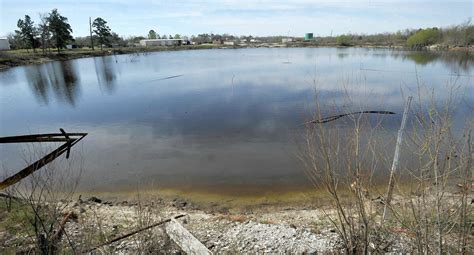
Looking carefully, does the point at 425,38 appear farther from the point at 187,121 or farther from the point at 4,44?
the point at 4,44

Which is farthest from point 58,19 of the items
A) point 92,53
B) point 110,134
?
point 110,134

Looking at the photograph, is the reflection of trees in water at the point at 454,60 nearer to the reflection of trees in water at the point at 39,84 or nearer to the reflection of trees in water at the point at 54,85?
the reflection of trees in water at the point at 54,85

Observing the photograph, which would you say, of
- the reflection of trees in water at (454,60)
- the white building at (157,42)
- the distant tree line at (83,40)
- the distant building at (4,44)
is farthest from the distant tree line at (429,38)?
the distant building at (4,44)

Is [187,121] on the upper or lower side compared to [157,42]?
lower

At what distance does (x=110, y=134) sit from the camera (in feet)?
54.2

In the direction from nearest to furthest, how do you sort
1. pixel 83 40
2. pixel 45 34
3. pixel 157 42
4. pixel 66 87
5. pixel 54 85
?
pixel 66 87 → pixel 54 85 → pixel 45 34 → pixel 83 40 → pixel 157 42

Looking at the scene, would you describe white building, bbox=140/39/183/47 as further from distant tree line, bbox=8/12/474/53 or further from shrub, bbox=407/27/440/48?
shrub, bbox=407/27/440/48

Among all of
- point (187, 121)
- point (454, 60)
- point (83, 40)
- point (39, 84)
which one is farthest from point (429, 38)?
point (83, 40)

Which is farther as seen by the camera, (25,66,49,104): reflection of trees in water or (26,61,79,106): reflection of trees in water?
(25,66,49,104): reflection of trees in water

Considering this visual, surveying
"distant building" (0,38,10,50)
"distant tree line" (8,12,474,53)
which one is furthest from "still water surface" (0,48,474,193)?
"distant building" (0,38,10,50)

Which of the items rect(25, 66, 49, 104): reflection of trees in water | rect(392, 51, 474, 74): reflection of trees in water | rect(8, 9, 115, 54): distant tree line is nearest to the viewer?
rect(25, 66, 49, 104): reflection of trees in water

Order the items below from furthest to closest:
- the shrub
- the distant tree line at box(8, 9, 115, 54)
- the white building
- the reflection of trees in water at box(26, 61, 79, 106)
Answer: the white building, the shrub, the distant tree line at box(8, 9, 115, 54), the reflection of trees in water at box(26, 61, 79, 106)

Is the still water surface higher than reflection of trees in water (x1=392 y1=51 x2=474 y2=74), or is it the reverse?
reflection of trees in water (x1=392 y1=51 x2=474 y2=74)

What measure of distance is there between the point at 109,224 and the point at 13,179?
4.13 m
